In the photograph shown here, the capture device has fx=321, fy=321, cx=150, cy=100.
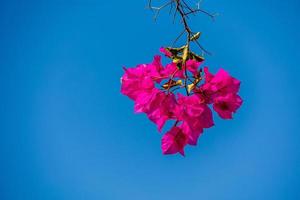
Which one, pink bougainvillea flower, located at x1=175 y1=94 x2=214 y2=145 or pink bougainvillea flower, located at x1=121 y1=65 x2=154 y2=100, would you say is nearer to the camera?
pink bougainvillea flower, located at x1=175 y1=94 x2=214 y2=145

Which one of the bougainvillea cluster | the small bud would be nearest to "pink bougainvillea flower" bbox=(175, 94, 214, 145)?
the bougainvillea cluster

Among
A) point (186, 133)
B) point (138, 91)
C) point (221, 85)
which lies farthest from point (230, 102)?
point (138, 91)

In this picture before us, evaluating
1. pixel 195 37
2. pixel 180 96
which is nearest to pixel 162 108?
pixel 180 96

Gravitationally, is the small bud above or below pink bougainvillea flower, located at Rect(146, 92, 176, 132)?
above

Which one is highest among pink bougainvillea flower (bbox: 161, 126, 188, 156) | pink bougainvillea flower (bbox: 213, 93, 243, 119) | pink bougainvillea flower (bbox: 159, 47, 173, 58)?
pink bougainvillea flower (bbox: 159, 47, 173, 58)

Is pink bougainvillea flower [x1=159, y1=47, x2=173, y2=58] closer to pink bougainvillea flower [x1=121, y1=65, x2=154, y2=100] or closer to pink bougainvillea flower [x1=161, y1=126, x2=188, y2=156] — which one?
pink bougainvillea flower [x1=121, y1=65, x2=154, y2=100]

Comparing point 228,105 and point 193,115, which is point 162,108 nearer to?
point 193,115

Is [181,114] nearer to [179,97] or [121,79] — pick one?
[179,97]
